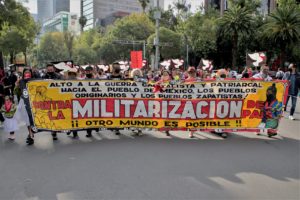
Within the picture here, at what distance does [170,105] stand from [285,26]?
114 ft

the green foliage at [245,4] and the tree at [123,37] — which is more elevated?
the green foliage at [245,4]

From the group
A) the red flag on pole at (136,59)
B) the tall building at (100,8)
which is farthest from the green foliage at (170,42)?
the tall building at (100,8)

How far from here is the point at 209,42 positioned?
51875 mm

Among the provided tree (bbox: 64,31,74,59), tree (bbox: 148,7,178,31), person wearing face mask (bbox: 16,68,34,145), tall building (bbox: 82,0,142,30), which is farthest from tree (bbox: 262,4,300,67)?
tall building (bbox: 82,0,142,30)

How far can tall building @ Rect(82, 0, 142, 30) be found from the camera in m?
167

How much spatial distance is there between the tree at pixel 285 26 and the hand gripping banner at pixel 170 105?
3346cm

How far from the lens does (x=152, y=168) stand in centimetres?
615

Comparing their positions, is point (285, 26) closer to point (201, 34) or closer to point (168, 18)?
point (201, 34)

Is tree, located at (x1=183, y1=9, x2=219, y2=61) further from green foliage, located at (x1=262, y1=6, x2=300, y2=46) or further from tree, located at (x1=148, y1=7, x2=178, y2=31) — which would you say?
tree, located at (x1=148, y1=7, x2=178, y2=31)

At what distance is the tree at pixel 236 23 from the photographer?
4547cm

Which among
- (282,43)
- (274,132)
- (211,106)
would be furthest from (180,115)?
(282,43)

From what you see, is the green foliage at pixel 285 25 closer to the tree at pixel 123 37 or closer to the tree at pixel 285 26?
the tree at pixel 285 26

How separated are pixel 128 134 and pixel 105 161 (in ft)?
8.21

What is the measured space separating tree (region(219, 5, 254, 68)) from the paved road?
38.5 m
